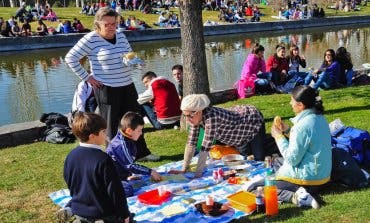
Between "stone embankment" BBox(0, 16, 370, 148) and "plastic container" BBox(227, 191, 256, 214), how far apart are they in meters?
4.17

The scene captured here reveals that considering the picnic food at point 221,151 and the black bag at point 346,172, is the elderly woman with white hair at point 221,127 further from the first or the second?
the black bag at point 346,172

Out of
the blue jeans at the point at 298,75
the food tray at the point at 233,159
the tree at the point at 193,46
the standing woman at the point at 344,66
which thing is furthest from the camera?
the blue jeans at the point at 298,75

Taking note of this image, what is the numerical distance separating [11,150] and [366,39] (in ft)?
76.2

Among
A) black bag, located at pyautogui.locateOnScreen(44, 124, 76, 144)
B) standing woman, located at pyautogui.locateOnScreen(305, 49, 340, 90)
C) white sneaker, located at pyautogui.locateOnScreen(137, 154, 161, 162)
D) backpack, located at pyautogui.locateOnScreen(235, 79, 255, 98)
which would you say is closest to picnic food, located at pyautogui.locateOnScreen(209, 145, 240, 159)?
white sneaker, located at pyautogui.locateOnScreen(137, 154, 161, 162)

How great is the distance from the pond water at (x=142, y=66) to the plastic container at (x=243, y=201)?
8.87ft

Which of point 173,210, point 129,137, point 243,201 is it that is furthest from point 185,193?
point 129,137

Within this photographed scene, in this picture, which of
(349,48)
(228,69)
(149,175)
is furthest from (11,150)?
(349,48)

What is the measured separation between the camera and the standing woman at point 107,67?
596 cm

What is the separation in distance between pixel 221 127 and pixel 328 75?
5.72 meters

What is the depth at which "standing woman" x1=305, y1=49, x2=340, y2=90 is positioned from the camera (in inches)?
421

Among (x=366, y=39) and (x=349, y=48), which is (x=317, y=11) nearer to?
(x=366, y=39)

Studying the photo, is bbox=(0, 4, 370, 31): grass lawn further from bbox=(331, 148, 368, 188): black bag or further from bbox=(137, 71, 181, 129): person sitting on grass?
bbox=(331, 148, 368, 188): black bag

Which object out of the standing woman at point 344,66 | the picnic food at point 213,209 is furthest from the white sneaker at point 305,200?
the standing woman at point 344,66

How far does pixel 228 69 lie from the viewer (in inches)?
696
